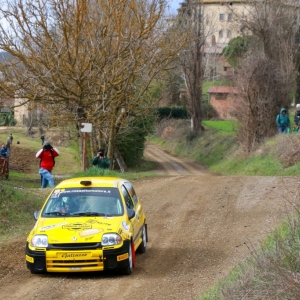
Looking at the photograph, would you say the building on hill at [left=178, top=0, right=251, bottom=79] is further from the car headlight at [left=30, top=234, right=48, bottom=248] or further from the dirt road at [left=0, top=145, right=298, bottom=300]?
the car headlight at [left=30, top=234, right=48, bottom=248]

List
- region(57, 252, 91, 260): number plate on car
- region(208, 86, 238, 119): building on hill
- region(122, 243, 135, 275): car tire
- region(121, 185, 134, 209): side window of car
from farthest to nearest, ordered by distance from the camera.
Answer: region(208, 86, 238, 119): building on hill < region(121, 185, 134, 209): side window of car < region(122, 243, 135, 275): car tire < region(57, 252, 91, 260): number plate on car

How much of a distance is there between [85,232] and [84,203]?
1.13 metres

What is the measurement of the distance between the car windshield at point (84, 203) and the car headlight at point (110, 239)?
2.74ft

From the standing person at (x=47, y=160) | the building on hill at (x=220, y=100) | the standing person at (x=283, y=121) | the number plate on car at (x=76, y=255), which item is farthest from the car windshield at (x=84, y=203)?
the building on hill at (x=220, y=100)

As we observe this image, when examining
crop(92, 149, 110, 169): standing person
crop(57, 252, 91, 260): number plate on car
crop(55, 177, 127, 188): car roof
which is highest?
crop(55, 177, 127, 188): car roof

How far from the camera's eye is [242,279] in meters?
6.89

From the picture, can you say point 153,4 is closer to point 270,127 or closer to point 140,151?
point 270,127

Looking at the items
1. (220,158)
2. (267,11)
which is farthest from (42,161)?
(267,11)

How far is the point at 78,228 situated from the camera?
31.4 feet

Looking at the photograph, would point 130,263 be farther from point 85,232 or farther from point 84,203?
point 84,203

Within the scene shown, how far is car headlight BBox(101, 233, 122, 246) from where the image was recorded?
30.7 ft

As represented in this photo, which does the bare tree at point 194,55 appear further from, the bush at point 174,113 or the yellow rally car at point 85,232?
the yellow rally car at point 85,232

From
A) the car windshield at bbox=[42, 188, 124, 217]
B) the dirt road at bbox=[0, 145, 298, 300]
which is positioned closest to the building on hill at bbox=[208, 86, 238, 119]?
the dirt road at bbox=[0, 145, 298, 300]

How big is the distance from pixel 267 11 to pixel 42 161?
27865mm
